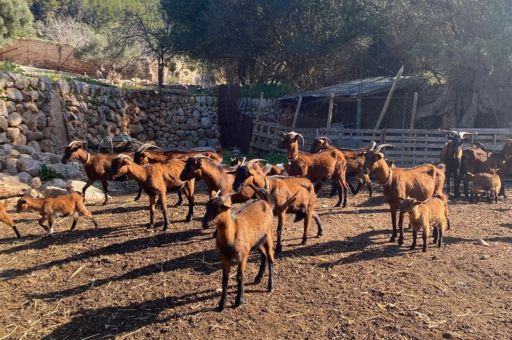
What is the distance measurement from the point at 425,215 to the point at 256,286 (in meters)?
2.93

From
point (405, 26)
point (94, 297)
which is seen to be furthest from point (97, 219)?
point (405, 26)

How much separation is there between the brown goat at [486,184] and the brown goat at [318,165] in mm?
3165

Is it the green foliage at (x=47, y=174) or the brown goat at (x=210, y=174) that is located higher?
the brown goat at (x=210, y=174)

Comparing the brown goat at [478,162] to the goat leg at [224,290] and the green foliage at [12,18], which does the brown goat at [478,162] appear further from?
the green foliage at [12,18]

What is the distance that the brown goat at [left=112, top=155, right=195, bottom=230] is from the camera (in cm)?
828

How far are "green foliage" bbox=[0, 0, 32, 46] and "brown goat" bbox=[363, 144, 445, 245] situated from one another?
2519cm

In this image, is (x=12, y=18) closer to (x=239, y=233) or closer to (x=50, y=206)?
(x=50, y=206)

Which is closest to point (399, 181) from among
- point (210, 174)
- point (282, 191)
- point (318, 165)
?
point (282, 191)

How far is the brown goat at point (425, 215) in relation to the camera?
7094 mm

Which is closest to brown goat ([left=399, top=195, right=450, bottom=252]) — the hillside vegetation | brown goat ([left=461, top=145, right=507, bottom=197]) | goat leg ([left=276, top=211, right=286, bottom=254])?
goat leg ([left=276, top=211, right=286, bottom=254])

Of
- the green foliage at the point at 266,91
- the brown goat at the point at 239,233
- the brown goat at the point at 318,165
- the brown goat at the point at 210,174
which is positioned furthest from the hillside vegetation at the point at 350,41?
the brown goat at the point at 239,233

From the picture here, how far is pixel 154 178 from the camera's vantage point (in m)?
8.42

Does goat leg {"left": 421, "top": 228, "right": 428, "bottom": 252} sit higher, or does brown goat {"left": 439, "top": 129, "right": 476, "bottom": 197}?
brown goat {"left": 439, "top": 129, "right": 476, "bottom": 197}

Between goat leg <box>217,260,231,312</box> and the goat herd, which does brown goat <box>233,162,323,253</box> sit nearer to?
the goat herd
